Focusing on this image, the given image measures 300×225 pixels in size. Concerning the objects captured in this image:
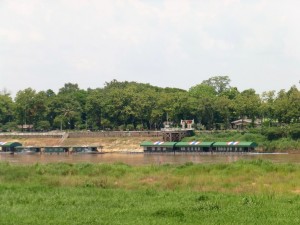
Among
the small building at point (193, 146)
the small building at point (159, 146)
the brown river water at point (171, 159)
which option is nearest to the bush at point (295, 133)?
the brown river water at point (171, 159)

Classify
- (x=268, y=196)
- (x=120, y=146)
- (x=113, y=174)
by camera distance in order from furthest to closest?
(x=120, y=146) → (x=113, y=174) → (x=268, y=196)

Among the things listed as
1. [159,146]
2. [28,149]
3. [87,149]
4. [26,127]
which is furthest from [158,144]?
[26,127]

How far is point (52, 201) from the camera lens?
22.3m

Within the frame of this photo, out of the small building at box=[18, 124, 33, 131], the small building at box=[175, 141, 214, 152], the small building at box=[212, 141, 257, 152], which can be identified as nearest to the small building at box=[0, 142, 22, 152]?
the small building at box=[18, 124, 33, 131]

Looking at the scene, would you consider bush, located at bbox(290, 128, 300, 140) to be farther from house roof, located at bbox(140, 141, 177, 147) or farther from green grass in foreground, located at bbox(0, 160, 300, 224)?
green grass in foreground, located at bbox(0, 160, 300, 224)

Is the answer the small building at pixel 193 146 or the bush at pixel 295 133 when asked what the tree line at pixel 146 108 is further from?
the small building at pixel 193 146

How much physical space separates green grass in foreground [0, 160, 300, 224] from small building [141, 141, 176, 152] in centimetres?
4389

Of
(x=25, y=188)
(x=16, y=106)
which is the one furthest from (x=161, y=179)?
(x=16, y=106)

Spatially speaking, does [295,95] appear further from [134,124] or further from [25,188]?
[25,188]

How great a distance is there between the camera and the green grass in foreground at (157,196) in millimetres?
17859

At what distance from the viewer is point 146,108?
10162cm

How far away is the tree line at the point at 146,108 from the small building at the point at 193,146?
15077 millimetres

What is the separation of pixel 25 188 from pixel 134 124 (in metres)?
80.6

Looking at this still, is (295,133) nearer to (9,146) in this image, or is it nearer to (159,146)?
(159,146)
